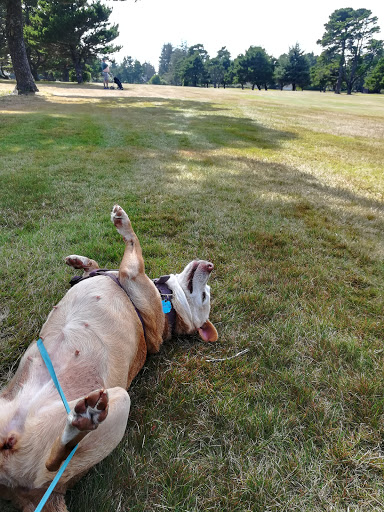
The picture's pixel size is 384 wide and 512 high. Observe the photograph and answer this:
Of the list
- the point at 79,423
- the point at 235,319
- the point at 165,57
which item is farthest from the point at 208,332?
the point at 165,57

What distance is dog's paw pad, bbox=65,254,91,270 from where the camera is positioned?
2.82m

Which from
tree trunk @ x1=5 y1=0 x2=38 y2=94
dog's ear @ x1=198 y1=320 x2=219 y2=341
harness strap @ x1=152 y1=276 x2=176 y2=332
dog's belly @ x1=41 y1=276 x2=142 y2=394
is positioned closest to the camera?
dog's belly @ x1=41 y1=276 x2=142 y2=394

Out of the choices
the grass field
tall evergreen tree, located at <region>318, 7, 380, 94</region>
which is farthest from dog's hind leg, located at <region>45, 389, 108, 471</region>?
tall evergreen tree, located at <region>318, 7, 380, 94</region>

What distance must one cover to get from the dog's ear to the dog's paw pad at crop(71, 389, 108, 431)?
1.22 meters

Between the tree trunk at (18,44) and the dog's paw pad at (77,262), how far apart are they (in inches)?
781

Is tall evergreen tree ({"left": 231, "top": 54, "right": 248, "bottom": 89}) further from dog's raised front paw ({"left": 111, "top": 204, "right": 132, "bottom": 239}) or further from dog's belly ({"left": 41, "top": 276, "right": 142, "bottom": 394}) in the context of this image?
dog's belly ({"left": 41, "top": 276, "right": 142, "bottom": 394})

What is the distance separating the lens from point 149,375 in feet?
7.09

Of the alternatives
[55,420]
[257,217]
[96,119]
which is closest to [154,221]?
[257,217]

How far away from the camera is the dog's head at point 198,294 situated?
2525 millimetres

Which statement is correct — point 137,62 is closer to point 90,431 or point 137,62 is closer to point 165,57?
point 165,57

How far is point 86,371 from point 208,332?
107 cm

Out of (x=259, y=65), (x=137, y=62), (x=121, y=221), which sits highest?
(x=137, y=62)

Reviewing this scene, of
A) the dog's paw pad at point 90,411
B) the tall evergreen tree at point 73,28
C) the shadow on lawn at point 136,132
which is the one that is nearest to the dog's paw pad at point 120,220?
the dog's paw pad at point 90,411

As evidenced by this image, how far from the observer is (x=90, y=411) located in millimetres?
1338
